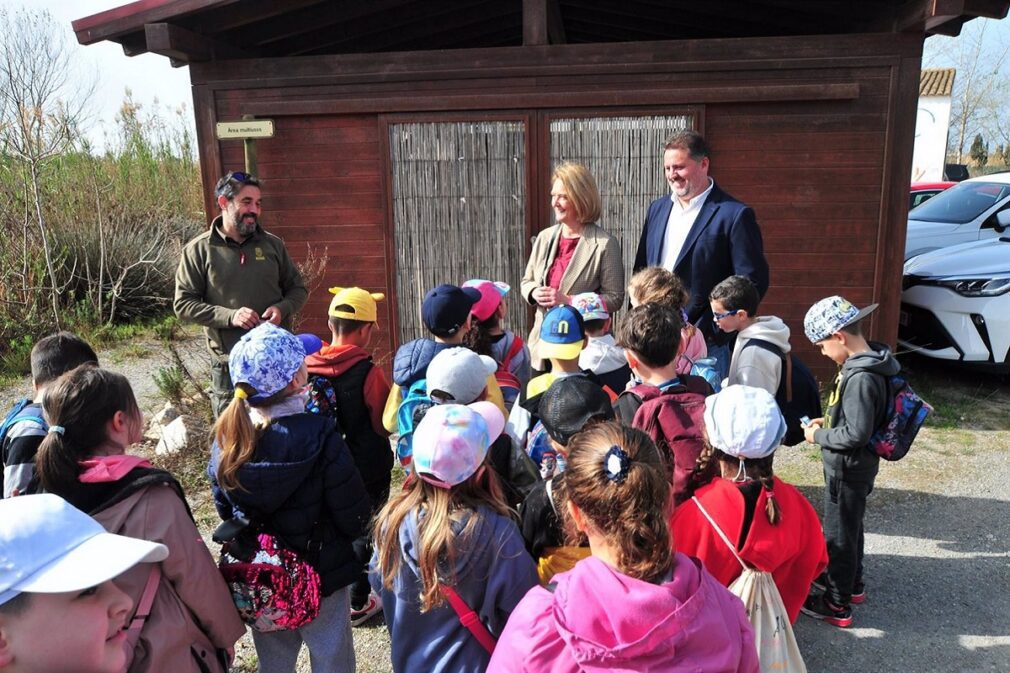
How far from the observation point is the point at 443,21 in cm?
695

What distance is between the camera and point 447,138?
5.98 m

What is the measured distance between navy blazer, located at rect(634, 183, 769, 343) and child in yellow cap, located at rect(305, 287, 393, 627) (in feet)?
6.11

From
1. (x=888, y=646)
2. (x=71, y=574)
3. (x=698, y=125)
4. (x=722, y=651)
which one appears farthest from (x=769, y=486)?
(x=698, y=125)

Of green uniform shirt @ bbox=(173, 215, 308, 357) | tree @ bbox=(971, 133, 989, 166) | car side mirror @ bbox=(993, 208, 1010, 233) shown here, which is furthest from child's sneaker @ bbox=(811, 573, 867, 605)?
tree @ bbox=(971, 133, 989, 166)

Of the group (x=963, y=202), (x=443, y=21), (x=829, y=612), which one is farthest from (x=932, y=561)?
(x=963, y=202)

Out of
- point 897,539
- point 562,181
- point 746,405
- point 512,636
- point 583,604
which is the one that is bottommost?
point 897,539

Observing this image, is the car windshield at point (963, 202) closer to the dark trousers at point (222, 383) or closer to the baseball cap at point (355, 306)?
the baseball cap at point (355, 306)

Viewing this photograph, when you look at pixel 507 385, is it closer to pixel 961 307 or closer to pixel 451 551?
pixel 451 551

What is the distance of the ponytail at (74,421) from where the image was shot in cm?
196

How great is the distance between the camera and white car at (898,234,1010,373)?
6270mm

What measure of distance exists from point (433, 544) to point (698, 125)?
4.70m

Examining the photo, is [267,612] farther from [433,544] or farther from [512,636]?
[512,636]

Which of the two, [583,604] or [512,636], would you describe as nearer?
[583,604]

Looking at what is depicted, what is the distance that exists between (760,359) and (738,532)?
1.24 m
